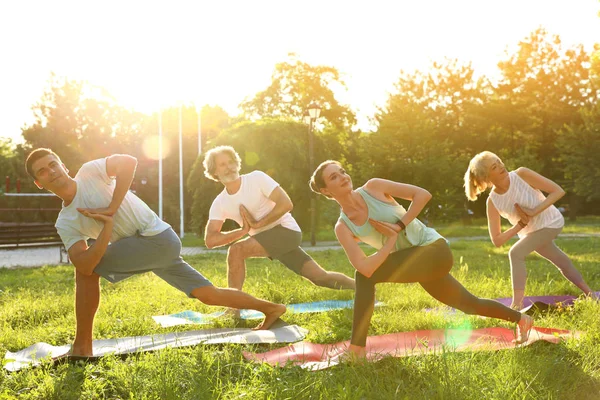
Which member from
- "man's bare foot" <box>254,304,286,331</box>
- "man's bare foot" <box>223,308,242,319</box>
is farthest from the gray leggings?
"man's bare foot" <box>223,308,242,319</box>

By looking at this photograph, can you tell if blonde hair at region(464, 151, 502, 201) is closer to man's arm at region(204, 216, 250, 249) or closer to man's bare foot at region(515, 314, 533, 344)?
man's bare foot at region(515, 314, 533, 344)

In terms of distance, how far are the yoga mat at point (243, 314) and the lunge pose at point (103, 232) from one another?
1402 mm

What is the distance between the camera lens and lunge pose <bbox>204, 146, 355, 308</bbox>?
6035mm

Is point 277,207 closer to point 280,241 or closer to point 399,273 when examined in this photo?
point 280,241

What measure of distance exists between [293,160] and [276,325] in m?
15.5

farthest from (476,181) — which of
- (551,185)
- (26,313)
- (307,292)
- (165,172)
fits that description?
(165,172)

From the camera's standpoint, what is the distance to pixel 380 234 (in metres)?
4.38

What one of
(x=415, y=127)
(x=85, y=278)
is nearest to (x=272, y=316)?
(x=85, y=278)

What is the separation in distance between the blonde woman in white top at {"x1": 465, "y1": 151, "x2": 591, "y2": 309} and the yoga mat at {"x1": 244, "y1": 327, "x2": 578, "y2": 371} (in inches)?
37.1

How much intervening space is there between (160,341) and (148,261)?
2.96 feet

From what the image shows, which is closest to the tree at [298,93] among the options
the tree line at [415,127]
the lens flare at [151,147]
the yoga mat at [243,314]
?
the tree line at [415,127]

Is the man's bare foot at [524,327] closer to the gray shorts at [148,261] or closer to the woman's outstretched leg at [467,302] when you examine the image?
the woman's outstretched leg at [467,302]

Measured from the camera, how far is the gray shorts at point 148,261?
4.68 metres

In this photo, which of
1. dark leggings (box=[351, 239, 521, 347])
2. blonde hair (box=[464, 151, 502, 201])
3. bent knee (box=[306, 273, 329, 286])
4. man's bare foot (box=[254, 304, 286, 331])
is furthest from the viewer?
bent knee (box=[306, 273, 329, 286])
